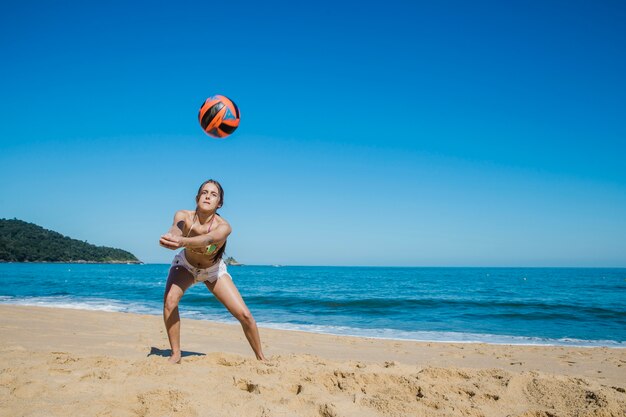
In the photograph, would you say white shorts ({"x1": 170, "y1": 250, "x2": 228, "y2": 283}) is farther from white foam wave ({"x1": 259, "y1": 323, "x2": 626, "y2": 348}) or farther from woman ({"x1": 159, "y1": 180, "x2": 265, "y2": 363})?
white foam wave ({"x1": 259, "y1": 323, "x2": 626, "y2": 348})

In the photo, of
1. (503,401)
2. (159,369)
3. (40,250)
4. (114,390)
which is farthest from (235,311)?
(40,250)

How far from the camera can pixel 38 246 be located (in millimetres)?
109125

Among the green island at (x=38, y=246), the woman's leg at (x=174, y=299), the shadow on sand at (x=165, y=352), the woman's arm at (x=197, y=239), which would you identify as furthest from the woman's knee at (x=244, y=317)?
the green island at (x=38, y=246)

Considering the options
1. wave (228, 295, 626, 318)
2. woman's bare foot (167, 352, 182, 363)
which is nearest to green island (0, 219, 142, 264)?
wave (228, 295, 626, 318)

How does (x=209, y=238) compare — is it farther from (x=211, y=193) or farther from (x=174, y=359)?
(x=174, y=359)

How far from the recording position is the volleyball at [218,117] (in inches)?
205

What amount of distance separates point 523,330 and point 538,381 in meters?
9.29

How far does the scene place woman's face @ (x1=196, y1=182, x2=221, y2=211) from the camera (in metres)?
4.53

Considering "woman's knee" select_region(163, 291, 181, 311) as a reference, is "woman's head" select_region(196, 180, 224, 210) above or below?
above

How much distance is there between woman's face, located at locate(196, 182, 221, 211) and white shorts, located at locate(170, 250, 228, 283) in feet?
2.30

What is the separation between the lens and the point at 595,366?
20.8 ft

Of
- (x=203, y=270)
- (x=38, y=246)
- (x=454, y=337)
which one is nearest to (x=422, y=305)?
(x=454, y=337)

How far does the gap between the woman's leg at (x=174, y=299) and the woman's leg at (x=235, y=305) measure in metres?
0.29

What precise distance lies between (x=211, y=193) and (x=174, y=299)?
52.9 inches
